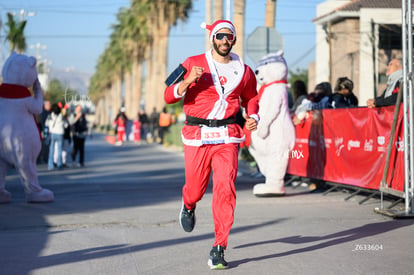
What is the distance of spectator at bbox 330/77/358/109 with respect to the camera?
41.9ft

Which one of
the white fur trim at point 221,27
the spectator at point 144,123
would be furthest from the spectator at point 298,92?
the spectator at point 144,123

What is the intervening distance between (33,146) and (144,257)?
16.0 feet

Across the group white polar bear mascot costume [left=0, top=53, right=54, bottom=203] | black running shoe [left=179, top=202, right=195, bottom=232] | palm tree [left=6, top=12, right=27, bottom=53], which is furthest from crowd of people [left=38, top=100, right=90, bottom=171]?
palm tree [left=6, top=12, right=27, bottom=53]

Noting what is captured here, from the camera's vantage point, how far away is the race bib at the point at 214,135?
6.44 meters

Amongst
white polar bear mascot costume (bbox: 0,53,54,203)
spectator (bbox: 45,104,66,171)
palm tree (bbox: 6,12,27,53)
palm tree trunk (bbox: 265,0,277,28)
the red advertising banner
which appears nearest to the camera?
the red advertising banner

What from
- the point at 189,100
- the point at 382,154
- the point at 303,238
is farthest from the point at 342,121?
the point at 189,100

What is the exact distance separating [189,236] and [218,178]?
5.33 feet

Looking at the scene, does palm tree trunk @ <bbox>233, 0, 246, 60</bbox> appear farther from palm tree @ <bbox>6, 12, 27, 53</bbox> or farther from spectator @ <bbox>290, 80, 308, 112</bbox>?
palm tree @ <bbox>6, 12, 27, 53</bbox>

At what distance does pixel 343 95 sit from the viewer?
1284 centimetres

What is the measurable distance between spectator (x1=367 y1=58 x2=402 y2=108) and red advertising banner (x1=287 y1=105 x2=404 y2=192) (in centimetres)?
11

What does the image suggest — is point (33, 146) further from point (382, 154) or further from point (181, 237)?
point (382, 154)

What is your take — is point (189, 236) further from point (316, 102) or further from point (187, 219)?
point (316, 102)

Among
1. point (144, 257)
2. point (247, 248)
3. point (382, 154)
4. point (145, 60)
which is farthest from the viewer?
point (145, 60)

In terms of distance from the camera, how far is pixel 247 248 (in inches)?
276
